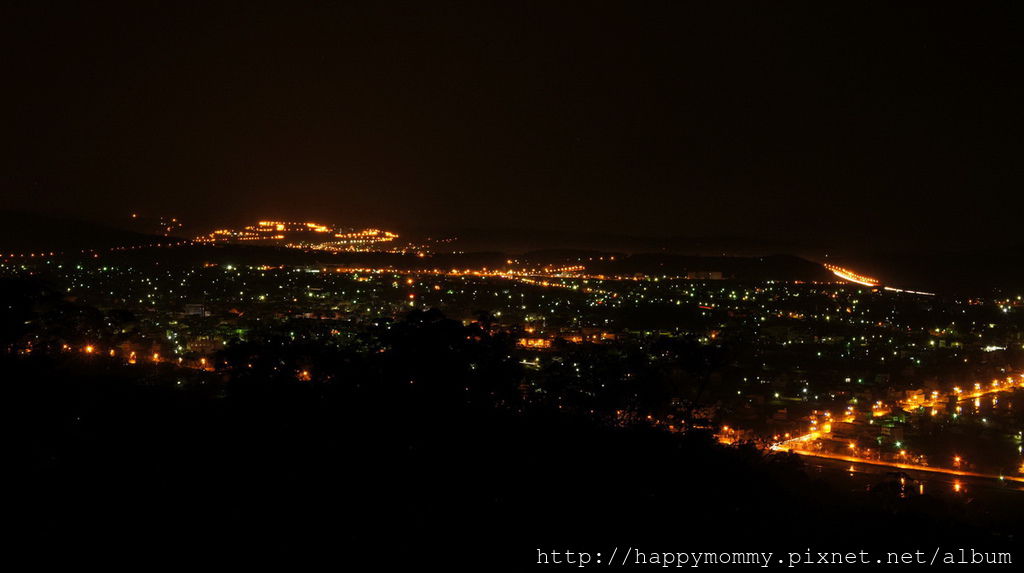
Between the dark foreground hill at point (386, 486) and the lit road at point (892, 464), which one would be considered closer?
the dark foreground hill at point (386, 486)

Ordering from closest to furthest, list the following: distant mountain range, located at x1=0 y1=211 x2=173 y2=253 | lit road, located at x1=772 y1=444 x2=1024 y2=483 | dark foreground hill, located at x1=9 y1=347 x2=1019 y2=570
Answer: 1. dark foreground hill, located at x1=9 y1=347 x2=1019 y2=570
2. lit road, located at x1=772 y1=444 x2=1024 y2=483
3. distant mountain range, located at x1=0 y1=211 x2=173 y2=253

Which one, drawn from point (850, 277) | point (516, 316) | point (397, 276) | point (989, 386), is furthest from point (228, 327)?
point (850, 277)

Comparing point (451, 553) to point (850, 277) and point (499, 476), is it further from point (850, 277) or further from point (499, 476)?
point (850, 277)

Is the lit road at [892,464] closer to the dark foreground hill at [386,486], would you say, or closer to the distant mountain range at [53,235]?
the dark foreground hill at [386,486]

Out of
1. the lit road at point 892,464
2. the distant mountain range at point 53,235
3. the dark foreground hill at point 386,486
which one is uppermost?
the distant mountain range at point 53,235

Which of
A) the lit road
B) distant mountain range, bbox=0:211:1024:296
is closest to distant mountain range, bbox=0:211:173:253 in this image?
distant mountain range, bbox=0:211:1024:296

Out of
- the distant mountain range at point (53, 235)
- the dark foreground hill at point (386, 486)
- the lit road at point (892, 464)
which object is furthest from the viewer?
the distant mountain range at point (53, 235)

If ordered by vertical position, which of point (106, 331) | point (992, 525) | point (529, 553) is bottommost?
point (992, 525)

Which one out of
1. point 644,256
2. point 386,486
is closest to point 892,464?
point 386,486

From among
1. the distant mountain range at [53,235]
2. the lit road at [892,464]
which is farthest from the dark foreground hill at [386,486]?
the distant mountain range at [53,235]

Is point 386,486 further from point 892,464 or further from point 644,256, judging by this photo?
point 644,256

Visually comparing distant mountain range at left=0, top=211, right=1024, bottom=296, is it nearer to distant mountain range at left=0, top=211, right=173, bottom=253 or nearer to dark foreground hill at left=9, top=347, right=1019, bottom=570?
distant mountain range at left=0, top=211, right=173, bottom=253
